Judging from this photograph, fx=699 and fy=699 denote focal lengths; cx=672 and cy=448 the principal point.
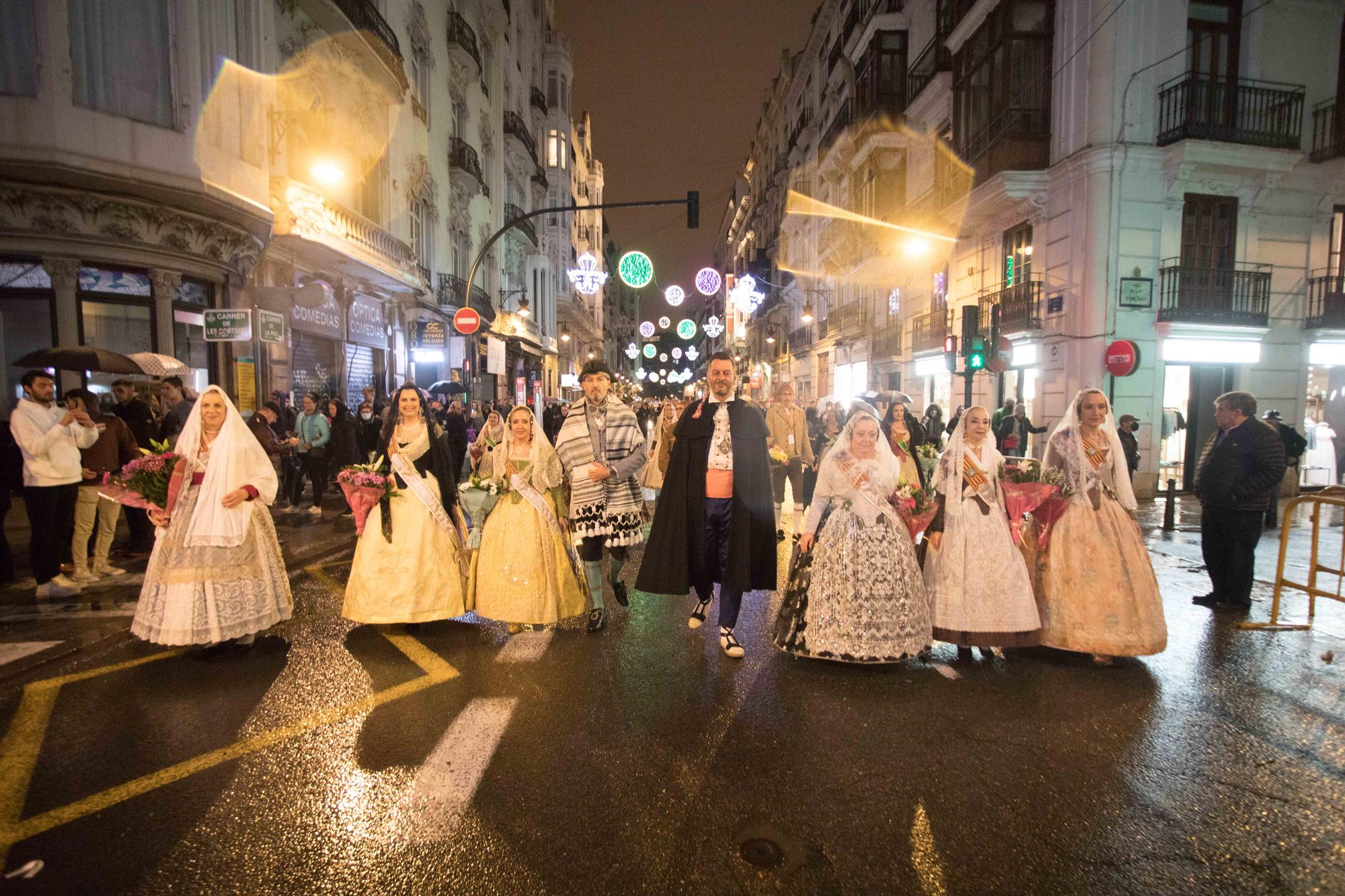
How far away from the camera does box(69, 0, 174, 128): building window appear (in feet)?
35.5

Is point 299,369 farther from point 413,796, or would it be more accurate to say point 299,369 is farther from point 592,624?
point 413,796

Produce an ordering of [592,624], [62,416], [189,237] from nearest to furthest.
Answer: [592,624], [62,416], [189,237]

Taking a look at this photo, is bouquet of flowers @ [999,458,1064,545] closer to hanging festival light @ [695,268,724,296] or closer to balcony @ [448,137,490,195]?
hanging festival light @ [695,268,724,296]

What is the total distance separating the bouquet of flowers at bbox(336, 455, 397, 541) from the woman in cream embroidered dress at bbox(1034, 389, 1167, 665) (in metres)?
5.01

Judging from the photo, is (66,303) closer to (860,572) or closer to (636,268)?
(636,268)

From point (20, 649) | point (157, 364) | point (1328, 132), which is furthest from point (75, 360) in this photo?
point (1328, 132)

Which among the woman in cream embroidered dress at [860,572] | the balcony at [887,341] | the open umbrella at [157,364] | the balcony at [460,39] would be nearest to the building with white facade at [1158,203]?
the balcony at [887,341]

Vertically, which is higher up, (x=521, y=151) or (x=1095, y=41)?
(x=521, y=151)

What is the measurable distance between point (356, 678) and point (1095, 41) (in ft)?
58.3

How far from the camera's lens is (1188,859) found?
113 inches

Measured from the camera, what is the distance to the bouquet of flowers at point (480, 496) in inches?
220

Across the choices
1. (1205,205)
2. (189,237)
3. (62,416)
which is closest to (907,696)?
(62,416)

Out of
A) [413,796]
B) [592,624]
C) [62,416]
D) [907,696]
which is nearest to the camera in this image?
[413,796]

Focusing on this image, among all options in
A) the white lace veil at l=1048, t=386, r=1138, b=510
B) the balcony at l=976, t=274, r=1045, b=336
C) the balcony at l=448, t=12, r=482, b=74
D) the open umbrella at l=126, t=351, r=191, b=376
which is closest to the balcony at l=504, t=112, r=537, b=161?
the balcony at l=448, t=12, r=482, b=74
